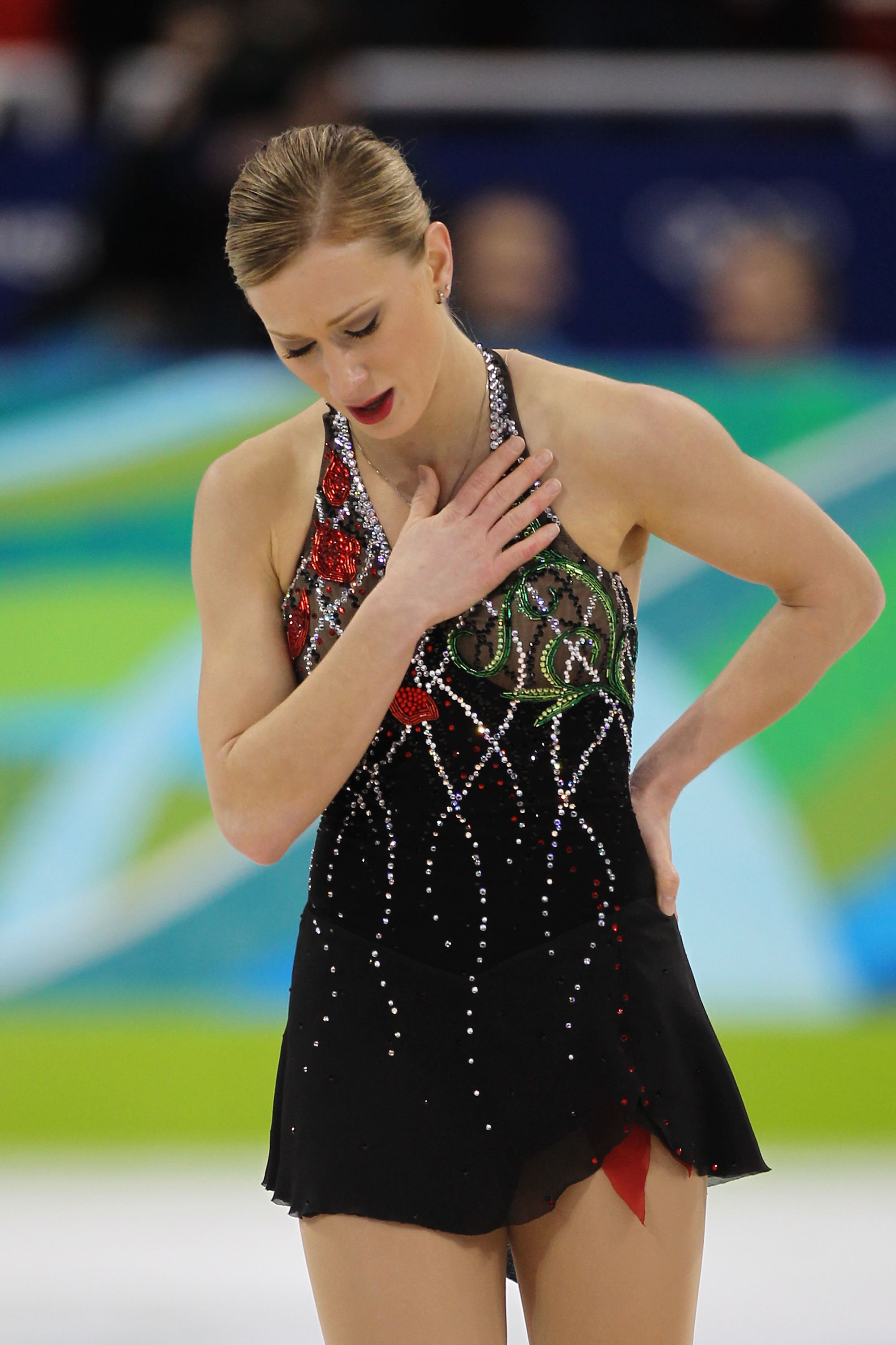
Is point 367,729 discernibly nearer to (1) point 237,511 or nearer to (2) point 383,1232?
(1) point 237,511

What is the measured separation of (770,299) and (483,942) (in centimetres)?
261

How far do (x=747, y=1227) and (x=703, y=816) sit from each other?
85 centimetres

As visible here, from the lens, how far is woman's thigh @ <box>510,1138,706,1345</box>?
1586 mm

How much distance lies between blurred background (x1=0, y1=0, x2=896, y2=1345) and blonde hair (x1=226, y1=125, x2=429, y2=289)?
1921mm

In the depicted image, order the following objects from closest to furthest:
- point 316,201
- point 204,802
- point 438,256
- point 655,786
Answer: point 316,201, point 438,256, point 655,786, point 204,802

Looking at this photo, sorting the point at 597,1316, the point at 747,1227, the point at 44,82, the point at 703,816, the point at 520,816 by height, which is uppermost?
the point at 44,82

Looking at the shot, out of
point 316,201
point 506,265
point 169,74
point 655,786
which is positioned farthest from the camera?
point 169,74

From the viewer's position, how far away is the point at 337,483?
1670 millimetres

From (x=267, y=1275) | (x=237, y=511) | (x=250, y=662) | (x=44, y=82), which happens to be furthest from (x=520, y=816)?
(x=44, y=82)

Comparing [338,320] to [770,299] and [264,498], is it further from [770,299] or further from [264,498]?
[770,299]

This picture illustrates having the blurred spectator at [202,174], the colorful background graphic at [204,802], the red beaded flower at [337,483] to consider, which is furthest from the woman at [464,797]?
the blurred spectator at [202,174]

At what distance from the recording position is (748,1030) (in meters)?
3.48

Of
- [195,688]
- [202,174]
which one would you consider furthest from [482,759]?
[202,174]

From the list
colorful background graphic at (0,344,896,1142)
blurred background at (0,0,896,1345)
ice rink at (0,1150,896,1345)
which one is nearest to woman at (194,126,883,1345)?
ice rink at (0,1150,896,1345)
